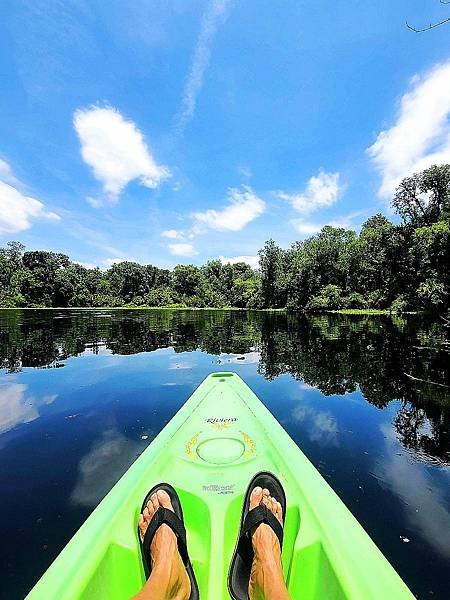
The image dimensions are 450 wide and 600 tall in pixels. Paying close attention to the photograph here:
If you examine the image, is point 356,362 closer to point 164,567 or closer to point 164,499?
point 164,499

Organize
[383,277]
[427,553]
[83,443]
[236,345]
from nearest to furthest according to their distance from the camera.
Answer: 1. [427,553]
2. [83,443]
3. [236,345]
4. [383,277]

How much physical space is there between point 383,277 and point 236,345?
102 feet

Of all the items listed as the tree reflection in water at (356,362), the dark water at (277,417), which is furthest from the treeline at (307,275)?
the dark water at (277,417)

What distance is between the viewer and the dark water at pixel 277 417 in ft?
8.45

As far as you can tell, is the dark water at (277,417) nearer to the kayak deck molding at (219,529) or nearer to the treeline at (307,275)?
the kayak deck molding at (219,529)

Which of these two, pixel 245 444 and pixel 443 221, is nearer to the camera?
pixel 245 444

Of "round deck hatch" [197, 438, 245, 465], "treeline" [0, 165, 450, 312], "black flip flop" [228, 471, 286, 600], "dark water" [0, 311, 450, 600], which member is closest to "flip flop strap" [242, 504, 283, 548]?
"black flip flop" [228, 471, 286, 600]

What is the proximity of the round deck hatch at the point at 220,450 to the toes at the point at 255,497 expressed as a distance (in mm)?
563

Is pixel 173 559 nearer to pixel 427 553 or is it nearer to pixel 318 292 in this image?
pixel 427 553

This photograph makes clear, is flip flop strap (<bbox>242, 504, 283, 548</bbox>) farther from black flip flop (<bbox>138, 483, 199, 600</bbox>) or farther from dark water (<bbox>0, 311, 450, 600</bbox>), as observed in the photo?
dark water (<bbox>0, 311, 450, 600</bbox>)

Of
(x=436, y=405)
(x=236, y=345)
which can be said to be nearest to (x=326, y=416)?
(x=436, y=405)

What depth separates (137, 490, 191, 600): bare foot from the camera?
163 cm

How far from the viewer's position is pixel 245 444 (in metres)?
3.10

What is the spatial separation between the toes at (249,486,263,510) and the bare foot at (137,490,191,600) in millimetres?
536
